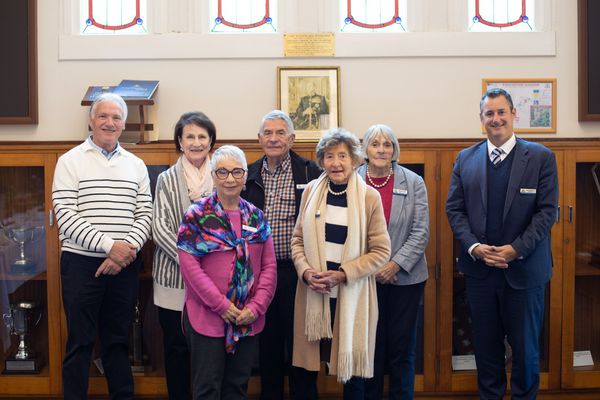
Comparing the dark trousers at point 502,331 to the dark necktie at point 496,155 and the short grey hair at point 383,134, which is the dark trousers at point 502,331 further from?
the short grey hair at point 383,134

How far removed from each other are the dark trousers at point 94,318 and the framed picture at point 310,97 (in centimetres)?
128

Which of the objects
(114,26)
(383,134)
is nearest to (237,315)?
(383,134)

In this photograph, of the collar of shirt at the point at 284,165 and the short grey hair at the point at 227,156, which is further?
the collar of shirt at the point at 284,165

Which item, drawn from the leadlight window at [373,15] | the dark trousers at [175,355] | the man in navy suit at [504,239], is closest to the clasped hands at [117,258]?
the dark trousers at [175,355]

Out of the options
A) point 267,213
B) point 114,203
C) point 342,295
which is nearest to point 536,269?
point 342,295

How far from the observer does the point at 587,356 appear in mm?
3771

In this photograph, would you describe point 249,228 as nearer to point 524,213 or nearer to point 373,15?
point 524,213

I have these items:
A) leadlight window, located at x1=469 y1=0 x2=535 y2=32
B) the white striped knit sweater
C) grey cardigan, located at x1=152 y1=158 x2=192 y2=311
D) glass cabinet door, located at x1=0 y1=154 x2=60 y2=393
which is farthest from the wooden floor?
leadlight window, located at x1=469 y1=0 x2=535 y2=32

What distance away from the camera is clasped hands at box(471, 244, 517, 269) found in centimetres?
308

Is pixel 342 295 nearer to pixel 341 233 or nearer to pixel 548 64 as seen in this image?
pixel 341 233

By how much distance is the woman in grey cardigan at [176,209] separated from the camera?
3.19 meters

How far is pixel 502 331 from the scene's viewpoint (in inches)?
128

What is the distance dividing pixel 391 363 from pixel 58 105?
8.01ft

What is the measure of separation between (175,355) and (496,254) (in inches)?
63.1
